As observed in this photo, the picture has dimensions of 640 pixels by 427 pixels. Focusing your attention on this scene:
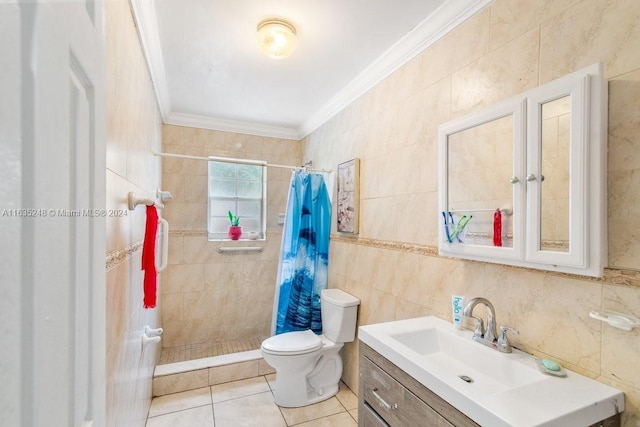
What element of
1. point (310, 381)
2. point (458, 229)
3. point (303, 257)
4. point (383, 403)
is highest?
point (458, 229)

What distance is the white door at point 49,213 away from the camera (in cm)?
32

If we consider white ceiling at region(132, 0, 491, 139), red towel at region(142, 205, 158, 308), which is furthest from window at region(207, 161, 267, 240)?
red towel at region(142, 205, 158, 308)

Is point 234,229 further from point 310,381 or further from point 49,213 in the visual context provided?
point 49,213

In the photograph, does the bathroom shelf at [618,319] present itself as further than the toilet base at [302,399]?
No

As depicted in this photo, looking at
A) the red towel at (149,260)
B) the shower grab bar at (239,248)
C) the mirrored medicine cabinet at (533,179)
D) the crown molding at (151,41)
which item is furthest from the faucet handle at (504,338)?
Result: the shower grab bar at (239,248)

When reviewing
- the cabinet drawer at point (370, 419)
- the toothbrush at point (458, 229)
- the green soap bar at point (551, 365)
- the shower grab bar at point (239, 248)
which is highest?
the toothbrush at point (458, 229)

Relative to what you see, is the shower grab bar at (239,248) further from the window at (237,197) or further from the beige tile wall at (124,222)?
the beige tile wall at (124,222)

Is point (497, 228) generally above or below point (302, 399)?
above

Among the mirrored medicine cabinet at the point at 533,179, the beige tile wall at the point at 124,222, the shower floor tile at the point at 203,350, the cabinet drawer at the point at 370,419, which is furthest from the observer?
the shower floor tile at the point at 203,350

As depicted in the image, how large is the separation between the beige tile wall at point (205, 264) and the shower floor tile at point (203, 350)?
0.24ft

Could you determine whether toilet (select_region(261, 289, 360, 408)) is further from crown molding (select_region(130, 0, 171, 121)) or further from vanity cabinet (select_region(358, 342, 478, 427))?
crown molding (select_region(130, 0, 171, 121))

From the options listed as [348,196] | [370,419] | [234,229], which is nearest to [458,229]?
[370,419]

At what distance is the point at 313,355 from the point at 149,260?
136 cm

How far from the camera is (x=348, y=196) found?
2.42 metres
